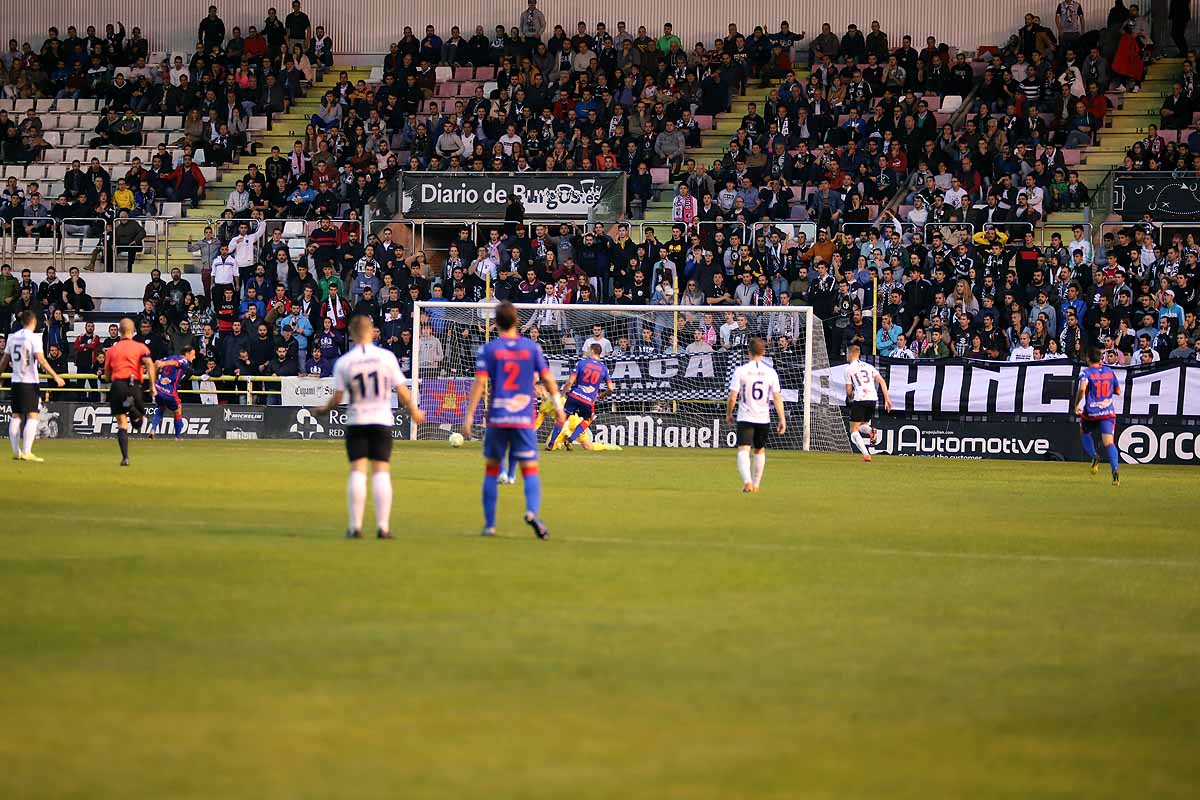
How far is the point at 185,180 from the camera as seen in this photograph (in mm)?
42000

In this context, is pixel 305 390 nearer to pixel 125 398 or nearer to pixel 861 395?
pixel 125 398

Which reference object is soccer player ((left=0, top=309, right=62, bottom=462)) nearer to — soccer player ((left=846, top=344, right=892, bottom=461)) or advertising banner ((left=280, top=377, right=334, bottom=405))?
advertising banner ((left=280, top=377, right=334, bottom=405))

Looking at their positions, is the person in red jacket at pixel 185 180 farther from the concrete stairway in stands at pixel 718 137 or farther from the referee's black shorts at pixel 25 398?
the referee's black shorts at pixel 25 398

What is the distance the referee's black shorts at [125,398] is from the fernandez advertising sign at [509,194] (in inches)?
561

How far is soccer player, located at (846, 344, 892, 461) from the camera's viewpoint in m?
31.2

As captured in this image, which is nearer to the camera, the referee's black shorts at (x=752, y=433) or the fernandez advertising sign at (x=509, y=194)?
the referee's black shorts at (x=752, y=433)

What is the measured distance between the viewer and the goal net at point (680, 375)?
34094mm

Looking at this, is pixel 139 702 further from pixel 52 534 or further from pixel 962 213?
pixel 962 213

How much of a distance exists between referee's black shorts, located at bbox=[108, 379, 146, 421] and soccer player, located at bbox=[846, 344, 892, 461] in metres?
12.3

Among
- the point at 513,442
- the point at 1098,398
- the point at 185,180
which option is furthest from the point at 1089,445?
the point at 185,180

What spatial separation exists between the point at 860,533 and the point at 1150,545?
255 centimetres

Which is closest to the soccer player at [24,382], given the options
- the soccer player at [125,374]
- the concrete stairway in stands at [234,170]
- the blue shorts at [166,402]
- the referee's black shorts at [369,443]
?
the soccer player at [125,374]

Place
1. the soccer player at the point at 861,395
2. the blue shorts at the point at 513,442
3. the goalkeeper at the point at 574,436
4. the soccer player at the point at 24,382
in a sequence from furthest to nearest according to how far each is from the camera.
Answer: the goalkeeper at the point at 574,436
the soccer player at the point at 861,395
the soccer player at the point at 24,382
the blue shorts at the point at 513,442

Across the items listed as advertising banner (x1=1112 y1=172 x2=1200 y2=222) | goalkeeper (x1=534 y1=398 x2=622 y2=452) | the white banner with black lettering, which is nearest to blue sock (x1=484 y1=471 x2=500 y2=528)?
goalkeeper (x1=534 y1=398 x2=622 y2=452)
